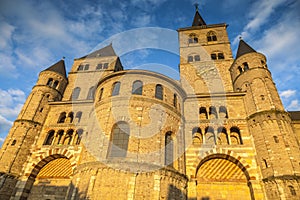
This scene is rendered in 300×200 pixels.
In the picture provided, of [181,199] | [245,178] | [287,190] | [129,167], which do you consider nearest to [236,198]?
[245,178]

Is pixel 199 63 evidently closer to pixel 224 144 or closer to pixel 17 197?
pixel 224 144

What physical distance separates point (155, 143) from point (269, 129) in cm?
922

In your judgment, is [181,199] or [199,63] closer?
[181,199]

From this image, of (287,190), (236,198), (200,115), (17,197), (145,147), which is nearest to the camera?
(287,190)

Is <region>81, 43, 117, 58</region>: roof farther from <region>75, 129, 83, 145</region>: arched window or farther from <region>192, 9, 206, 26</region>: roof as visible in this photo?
<region>75, 129, 83, 145</region>: arched window

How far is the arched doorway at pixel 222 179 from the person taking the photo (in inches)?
606

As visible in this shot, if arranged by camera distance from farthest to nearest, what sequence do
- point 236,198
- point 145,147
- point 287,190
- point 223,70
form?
point 223,70 < point 236,198 < point 145,147 < point 287,190

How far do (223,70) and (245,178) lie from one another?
1471cm

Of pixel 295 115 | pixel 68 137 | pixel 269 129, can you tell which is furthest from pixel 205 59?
pixel 68 137

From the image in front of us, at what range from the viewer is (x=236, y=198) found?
15180mm

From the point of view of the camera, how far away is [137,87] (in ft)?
56.7

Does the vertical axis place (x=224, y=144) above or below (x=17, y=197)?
above

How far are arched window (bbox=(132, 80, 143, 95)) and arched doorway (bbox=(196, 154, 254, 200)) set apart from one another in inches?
311

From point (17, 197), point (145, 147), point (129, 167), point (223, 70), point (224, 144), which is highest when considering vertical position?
point (223, 70)
